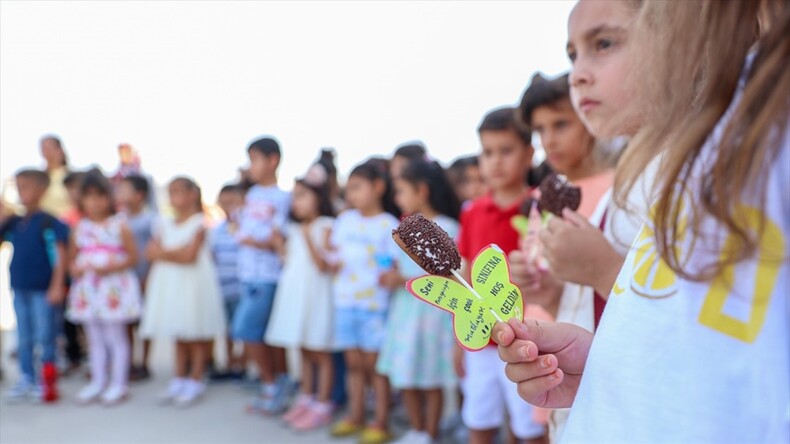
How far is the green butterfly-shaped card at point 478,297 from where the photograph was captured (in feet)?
2.48

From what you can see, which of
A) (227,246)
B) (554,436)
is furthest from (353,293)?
(554,436)

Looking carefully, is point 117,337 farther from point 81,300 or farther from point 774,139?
point 774,139

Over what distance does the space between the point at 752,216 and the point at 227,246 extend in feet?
14.2

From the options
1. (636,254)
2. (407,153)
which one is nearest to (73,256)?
(407,153)

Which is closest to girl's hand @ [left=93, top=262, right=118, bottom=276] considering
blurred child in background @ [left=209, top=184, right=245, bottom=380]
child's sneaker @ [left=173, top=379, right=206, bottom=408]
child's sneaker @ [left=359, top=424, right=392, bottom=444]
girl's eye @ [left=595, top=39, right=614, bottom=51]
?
blurred child in background @ [left=209, top=184, right=245, bottom=380]

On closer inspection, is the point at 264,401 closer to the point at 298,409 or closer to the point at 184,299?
the point at 298,409

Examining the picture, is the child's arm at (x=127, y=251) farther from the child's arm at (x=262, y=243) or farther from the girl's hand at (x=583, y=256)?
the girl's hand at (x=583, y=256)

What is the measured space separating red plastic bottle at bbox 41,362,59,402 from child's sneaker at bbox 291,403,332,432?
1.51 meters

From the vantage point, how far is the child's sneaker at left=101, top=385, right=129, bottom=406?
3924 millimetres

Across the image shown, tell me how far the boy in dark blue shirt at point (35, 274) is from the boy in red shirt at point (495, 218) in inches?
108

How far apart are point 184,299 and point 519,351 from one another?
370cm

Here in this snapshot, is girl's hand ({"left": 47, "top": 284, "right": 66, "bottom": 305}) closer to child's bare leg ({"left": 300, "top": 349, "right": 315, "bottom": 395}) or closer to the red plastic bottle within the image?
the red plastic bottle

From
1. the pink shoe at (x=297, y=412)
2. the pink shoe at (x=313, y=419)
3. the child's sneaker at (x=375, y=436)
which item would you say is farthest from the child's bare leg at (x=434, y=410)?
the pink shoe at (x=297, y=412)

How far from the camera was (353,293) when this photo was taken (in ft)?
11.0
